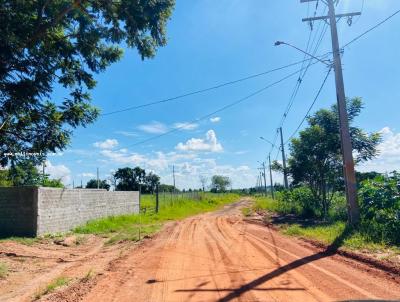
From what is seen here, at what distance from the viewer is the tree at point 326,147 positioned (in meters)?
21.8

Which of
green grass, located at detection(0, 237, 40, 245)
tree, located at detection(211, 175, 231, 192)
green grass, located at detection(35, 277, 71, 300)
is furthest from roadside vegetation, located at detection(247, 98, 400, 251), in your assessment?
tree, located at detection(211, 175, 231, 192)

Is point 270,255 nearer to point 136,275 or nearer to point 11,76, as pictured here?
point 136,275

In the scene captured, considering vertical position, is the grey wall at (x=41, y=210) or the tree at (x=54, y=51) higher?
the tree at (x=54, y=51)

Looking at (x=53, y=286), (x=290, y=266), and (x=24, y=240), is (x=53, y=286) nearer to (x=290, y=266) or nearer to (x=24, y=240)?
(x=290, y=266)

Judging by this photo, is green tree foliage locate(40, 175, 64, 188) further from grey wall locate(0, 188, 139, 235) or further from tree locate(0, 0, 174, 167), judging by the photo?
tree locate(0, 0, 174, 167)

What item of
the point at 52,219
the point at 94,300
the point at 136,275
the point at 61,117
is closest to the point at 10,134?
the point at 61,117

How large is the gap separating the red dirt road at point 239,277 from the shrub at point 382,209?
2.41m

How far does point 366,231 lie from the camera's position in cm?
1305

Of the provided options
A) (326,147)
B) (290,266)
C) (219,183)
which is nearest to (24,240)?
(290,266)

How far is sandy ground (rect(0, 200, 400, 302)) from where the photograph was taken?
22.3 ft

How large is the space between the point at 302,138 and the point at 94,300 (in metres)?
19.2

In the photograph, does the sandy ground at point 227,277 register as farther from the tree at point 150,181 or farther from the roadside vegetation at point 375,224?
the tree at point 150,181

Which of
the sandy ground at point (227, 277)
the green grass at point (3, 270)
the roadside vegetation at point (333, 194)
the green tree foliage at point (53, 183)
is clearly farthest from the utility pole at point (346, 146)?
the green tree foliage at point (53, 183)

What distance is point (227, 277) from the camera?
8.22 m
